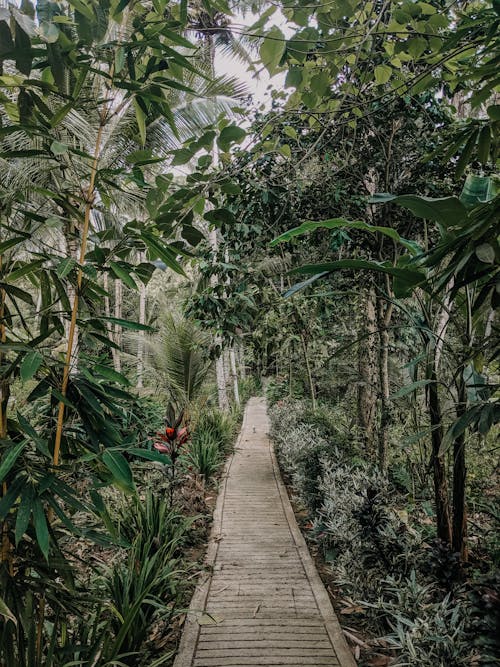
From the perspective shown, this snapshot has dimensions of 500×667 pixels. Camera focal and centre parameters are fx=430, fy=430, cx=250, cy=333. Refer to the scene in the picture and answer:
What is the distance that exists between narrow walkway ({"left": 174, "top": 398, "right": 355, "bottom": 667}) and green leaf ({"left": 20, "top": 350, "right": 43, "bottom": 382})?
2165 millimetres

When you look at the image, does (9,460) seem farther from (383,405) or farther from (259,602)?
(383,405)

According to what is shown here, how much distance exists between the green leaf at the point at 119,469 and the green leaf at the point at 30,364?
1.04 ft

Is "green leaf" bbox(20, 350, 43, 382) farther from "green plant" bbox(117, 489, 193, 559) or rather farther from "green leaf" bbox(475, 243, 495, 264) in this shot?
"green plant" bbox(117, 489, 193, 559)

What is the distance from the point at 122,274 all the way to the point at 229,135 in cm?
57

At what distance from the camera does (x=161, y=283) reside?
22.0 m

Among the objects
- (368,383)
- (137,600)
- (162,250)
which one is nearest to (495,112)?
(162,250)

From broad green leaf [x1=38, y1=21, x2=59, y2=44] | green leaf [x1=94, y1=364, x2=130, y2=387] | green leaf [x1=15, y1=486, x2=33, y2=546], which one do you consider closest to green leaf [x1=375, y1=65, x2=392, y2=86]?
broad green leaf [x1=38, y1=21, x2=59, y2=44]

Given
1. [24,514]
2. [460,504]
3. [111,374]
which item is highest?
[111,374]

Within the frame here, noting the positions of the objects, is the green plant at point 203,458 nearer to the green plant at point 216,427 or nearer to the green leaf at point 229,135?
the green plant at point 216,427

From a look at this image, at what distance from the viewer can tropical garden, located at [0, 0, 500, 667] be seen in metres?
1.21

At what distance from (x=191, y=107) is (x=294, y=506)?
25.8 ft

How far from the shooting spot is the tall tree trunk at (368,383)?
17.0ft

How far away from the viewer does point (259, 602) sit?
3.06 metres

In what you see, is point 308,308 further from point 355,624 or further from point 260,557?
point 355,624
